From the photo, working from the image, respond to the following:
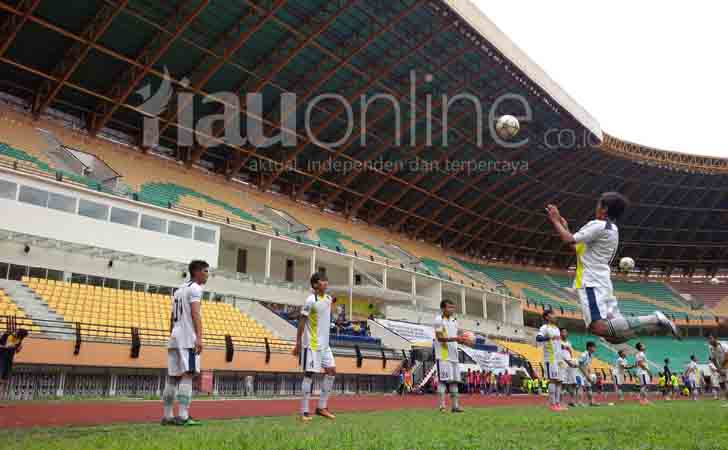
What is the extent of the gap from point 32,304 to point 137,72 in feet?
58.6

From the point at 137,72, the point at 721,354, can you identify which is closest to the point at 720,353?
the point at 721,354

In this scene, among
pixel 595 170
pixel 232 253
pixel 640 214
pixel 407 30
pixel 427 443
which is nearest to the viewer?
pixel 427 443

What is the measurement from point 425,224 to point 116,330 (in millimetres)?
39823

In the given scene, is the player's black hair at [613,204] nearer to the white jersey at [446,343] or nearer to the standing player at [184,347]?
the standing player at [184,347]

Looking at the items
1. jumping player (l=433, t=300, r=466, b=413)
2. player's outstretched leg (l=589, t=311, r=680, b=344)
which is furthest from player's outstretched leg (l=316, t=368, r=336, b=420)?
player's outstretched leg (l=589, t=311, r=680, b=344)

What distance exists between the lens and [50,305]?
19.1m

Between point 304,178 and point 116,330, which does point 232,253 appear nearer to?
point 304,178

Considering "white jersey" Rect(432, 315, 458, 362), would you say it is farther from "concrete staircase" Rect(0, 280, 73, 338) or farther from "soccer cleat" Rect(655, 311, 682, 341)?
"concrete staircase" Rect(0, 280, 73, 338)

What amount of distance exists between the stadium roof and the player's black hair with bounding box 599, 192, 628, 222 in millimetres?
26279

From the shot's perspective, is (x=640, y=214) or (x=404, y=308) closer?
(x=404, y=308)

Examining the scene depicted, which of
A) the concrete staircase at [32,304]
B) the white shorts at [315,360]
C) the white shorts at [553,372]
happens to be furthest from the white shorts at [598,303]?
the concrete staircase at [32,304]

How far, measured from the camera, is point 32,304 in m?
18.6

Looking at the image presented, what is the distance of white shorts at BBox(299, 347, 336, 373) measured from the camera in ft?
28.7

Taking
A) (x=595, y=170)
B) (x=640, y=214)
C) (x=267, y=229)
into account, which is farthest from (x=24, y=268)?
(x=640, y=214)
